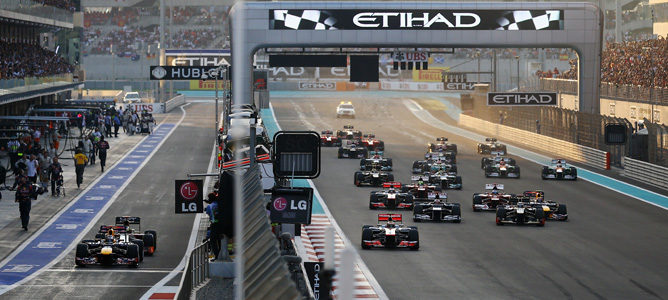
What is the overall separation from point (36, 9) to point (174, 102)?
1472 inches

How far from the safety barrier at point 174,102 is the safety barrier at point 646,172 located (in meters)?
56.2

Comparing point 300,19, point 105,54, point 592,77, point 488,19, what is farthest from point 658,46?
point 105,54

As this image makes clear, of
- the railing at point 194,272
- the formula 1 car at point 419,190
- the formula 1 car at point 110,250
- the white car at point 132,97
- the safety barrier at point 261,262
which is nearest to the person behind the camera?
the safety barrier at point 261,262

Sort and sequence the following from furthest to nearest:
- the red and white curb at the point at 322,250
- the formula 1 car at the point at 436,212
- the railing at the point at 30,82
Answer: the railing at the point at 30,82
the formula 1 car at the point at 436,212
the red and white curb at the point at 322,250

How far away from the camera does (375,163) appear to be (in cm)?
4619

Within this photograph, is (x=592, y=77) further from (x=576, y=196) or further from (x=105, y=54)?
(x=105, y=54)

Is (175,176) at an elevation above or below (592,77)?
below

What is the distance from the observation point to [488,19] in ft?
162

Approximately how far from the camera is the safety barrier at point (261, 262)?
33.5 feet

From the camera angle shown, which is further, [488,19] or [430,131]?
[430,131]

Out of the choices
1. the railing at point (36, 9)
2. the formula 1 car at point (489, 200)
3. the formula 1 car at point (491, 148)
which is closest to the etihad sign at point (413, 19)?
the formula 1 car at point (491, 148)

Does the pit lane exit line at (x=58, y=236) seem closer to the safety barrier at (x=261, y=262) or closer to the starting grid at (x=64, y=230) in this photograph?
the starting grid at (x=64, y=230)

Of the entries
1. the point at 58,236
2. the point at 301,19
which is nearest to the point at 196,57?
the point at 301,19

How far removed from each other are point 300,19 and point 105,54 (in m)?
84.8
